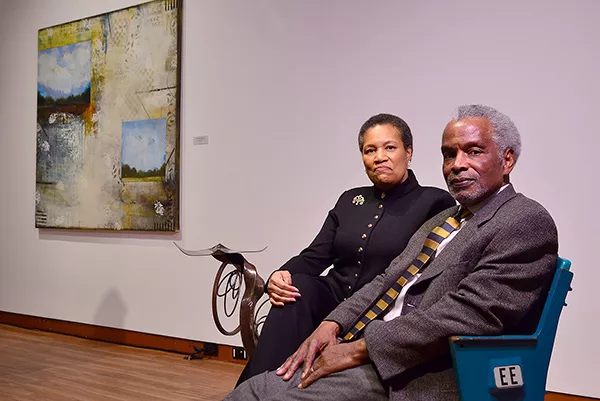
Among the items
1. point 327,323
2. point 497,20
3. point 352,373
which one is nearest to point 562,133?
point 497,20

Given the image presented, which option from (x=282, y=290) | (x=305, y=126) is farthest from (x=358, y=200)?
(x=305, y=126)

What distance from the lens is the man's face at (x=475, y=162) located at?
72.3 inches

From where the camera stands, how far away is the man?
1.64 meters

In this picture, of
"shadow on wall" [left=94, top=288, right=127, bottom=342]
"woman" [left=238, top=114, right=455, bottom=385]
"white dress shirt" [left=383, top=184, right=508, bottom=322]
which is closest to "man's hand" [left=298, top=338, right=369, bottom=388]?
"white dress shirt" [left=383, top=184, right=508, bottom=322]

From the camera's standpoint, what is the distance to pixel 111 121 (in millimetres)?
5086

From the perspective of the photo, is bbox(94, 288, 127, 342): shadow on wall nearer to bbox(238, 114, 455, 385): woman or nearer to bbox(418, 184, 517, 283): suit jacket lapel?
bbox(238, 114, 455, 385): woman

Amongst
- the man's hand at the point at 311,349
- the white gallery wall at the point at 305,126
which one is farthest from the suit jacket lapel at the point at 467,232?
the white gallery wall at the point at 305,126

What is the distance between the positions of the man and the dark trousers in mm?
259

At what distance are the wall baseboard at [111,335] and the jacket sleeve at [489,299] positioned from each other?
2.70 metres

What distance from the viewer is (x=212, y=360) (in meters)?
4.37

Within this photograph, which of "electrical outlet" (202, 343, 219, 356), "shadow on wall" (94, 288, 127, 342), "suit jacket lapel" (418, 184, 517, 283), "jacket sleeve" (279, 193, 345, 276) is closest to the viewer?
"suit jacket lapel" (418, 184, 517, 283)

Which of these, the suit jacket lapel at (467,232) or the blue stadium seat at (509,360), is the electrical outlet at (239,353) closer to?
the suit jacket lapel at (467,232)

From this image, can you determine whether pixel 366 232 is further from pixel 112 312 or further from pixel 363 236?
pixel 112 312

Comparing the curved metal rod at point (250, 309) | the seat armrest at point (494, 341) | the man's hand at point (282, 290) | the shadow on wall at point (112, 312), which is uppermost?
the seat armrest at point (494, 341)
